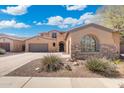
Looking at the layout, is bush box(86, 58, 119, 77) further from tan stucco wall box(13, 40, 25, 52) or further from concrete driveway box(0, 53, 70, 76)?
tan stucco wall box(13, 40, 25, 52)

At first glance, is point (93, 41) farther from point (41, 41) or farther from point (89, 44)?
Result: point (41, 41)

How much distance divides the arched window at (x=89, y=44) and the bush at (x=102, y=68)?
698cm

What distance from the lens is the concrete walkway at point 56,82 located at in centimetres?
870

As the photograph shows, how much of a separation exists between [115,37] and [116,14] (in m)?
3.95

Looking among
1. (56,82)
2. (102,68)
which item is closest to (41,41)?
(102,68)

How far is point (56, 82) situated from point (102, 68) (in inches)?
113

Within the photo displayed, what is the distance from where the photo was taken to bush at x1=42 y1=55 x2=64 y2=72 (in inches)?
458

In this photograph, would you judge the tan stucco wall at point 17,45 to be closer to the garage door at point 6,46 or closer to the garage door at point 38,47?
the garage door at point 6,46

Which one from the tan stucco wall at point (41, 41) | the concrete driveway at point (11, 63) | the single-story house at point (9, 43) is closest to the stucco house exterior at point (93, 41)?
the concrete driveway at point (11, 63)

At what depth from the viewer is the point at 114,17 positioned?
21.6 m

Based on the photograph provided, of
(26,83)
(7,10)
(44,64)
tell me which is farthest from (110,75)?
(7,10)

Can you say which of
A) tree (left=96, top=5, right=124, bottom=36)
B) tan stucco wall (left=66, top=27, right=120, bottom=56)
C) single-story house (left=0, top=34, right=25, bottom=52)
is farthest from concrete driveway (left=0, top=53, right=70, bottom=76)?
single-story house (left=0, top=34, right=25, bottom=52)

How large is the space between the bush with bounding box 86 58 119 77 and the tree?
9.18m
